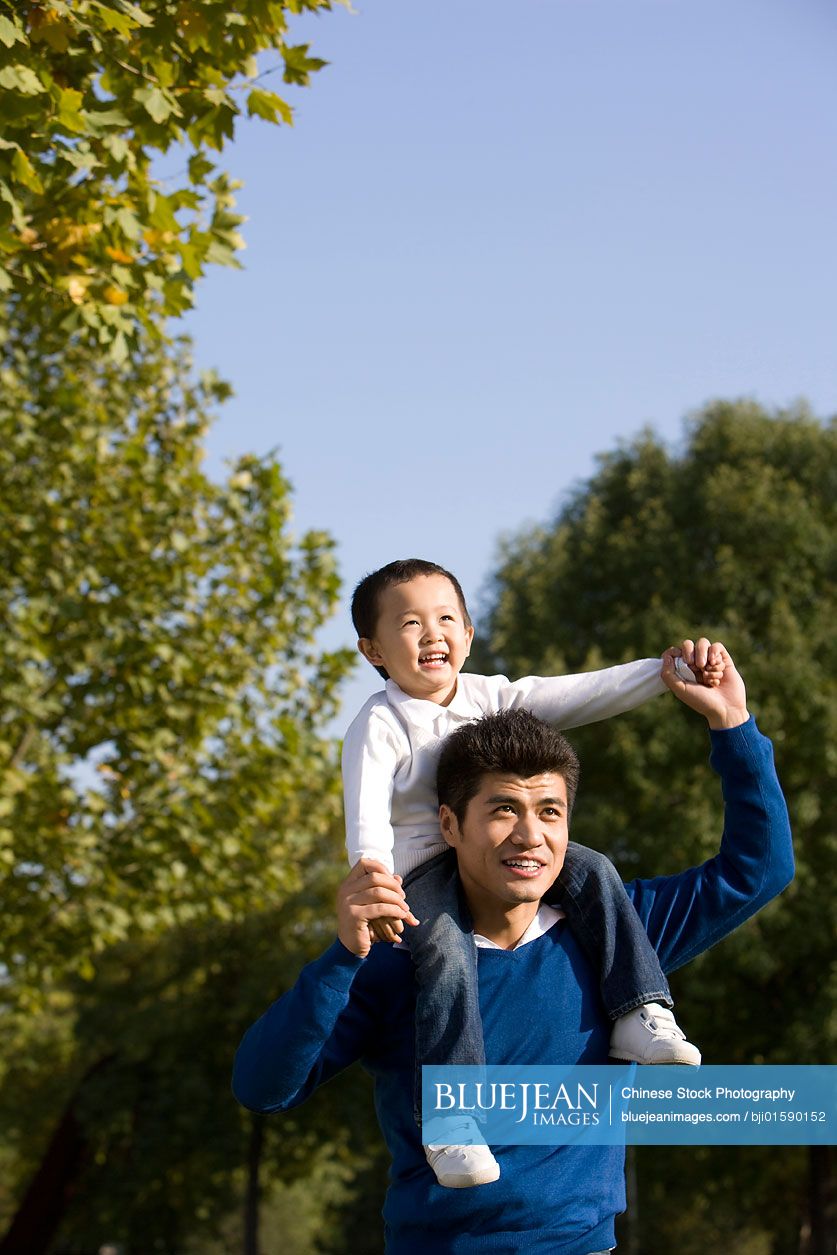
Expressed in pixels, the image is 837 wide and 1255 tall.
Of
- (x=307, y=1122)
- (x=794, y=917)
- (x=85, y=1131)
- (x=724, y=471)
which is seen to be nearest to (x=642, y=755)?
(x=794, y=917)

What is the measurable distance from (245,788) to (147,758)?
101cm

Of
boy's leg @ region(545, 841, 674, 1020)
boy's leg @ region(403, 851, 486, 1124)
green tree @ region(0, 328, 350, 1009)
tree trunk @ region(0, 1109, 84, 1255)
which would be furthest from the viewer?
→ tree trunk @ region(0, 1109, 84, 1255)

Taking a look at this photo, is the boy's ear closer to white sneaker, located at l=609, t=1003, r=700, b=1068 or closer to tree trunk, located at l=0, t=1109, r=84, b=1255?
white sneaker, located at l=609, t=1003, r=700, b=1068

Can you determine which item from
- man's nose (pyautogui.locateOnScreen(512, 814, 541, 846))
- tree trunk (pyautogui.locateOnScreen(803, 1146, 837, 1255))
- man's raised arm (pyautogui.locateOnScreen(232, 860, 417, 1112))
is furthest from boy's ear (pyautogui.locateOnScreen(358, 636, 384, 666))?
tree trunk (pyautogui.locateOnScreen(803, 1146, 837, 1255))

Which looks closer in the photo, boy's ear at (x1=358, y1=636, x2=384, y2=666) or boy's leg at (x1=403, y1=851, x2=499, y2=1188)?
boy's leg at (x1=403, y1=851, x2=499, y2=1188)

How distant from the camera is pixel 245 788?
41.5 ft

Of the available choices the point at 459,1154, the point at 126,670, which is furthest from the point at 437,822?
the point at 126,670

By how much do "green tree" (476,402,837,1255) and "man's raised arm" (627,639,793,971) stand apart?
590 inches

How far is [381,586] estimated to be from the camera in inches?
136

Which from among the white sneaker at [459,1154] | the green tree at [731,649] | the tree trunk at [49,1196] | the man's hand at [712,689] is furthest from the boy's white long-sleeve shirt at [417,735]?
the tree trunk at [49,1196]

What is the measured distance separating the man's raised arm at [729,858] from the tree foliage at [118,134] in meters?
3.91

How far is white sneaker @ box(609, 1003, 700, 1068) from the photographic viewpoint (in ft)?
9.14

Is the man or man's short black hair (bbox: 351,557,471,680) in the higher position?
man's short black hair (bbox: 351,557,471,680)

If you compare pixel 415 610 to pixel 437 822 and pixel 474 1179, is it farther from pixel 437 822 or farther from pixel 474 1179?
pixel 474 1179
